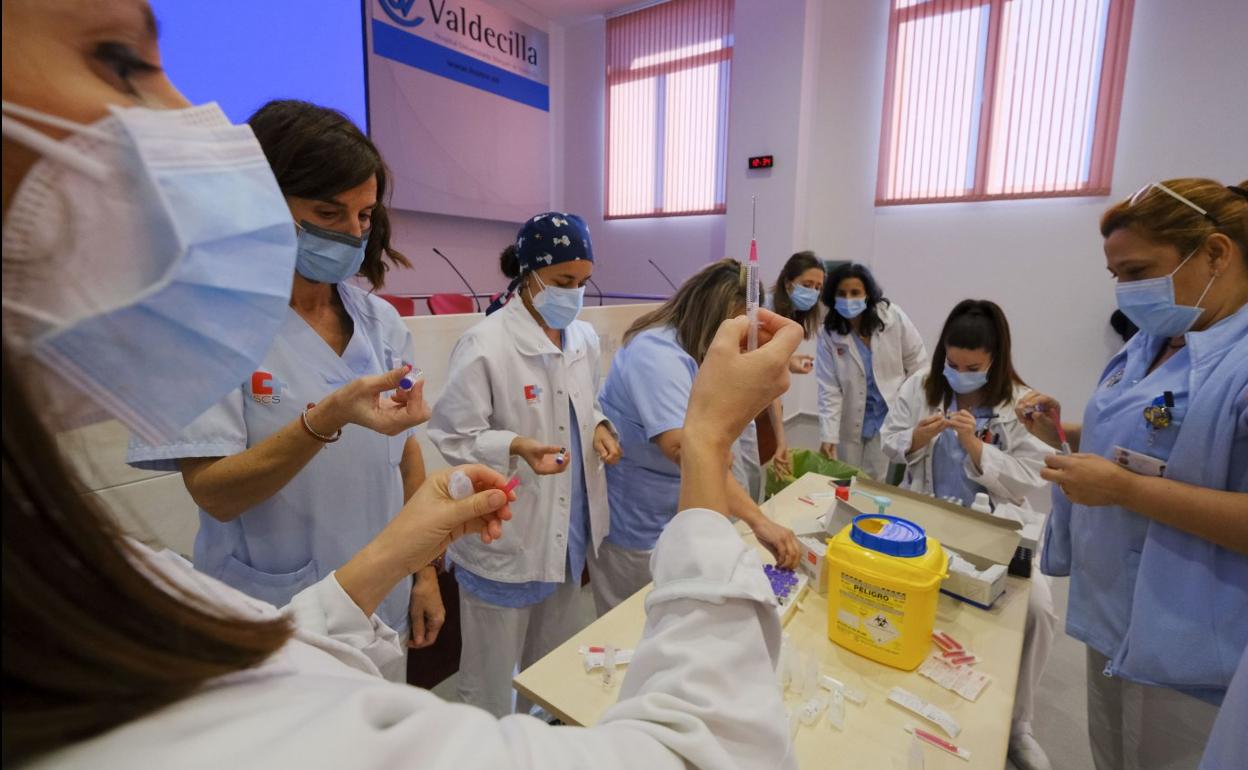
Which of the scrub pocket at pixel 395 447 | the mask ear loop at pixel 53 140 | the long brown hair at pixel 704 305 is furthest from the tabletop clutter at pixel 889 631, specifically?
the mask ear loop at pixel 53 140

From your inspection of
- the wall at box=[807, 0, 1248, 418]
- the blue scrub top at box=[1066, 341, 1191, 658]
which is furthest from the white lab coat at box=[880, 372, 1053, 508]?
the wall at box=[807, 0, 1248, 418]

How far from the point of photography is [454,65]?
5340 millimetres

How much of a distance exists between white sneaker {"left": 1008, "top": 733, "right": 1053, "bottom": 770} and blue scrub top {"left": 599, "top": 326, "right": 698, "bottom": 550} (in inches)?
50.6

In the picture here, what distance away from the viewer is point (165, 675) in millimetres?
283

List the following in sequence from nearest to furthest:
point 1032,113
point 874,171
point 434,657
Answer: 1. point 434,657
2. point 1032,113
3. point 874,171

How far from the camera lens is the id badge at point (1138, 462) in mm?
1205

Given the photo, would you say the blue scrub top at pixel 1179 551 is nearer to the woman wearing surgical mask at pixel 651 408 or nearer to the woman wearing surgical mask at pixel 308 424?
the woman wearing surgical mask at pixel 651 408

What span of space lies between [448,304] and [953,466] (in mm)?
3828

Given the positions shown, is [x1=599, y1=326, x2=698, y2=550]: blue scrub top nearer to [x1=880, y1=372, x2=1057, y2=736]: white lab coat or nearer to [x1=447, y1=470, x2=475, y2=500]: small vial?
[x1=447, y1=470, x2=475, y2=500]: small vial

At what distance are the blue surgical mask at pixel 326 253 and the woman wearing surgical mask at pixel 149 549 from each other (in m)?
0.73

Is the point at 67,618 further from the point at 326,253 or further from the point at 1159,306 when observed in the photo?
the point at 1159,306

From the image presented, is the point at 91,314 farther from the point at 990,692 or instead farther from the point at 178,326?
the point at 990,692

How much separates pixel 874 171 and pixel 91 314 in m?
5.82

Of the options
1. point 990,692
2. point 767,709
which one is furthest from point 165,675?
point 990,692
